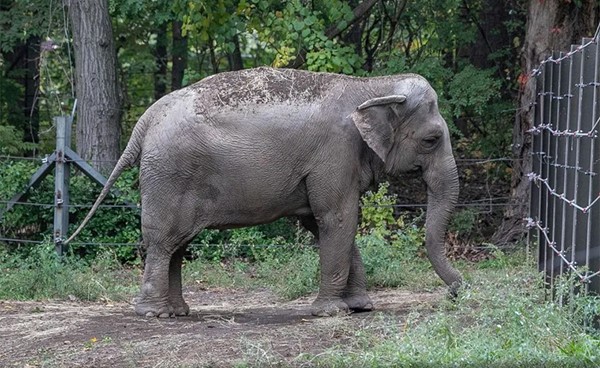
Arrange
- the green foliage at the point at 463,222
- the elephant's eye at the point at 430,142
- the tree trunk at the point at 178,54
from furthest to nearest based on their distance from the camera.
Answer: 1. the tree trunk at the point at 178,54
2. the green foliage at the point at 463,222
3. the elephant's eye at the point at 430,142

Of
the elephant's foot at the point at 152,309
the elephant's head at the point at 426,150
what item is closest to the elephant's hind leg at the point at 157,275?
the elephant's foot at the point at 152,309

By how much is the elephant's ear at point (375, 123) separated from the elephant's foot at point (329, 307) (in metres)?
1.29

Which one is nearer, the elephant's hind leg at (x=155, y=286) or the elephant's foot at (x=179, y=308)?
the elephant's hind leg at (x=155, y=286)

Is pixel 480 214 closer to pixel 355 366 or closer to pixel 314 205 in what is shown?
pixel 314 205

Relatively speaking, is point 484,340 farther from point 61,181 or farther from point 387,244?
point 61,181

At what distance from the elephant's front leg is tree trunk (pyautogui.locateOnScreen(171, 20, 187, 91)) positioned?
10274mm

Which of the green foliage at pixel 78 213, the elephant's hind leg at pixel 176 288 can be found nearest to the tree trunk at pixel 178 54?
the green foliage at pixel 78 213

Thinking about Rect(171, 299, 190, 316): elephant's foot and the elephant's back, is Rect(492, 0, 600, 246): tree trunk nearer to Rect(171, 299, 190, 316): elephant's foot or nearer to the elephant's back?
the elephant's back

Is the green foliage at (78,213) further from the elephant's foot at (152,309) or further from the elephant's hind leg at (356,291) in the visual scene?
the elephant's hind leg at (356,291)

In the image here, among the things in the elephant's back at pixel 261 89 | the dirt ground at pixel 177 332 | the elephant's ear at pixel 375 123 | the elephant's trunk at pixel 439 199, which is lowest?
the dirt ground at pixel 177 332

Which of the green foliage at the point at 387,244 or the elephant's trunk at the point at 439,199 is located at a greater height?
the elephant's trunk at the point at 439,199

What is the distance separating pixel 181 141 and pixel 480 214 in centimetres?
755

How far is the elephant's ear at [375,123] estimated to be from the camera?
998 cm

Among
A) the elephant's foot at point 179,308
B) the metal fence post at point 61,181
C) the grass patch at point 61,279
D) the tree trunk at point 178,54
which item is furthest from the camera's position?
the tree trunk at point 178,54
